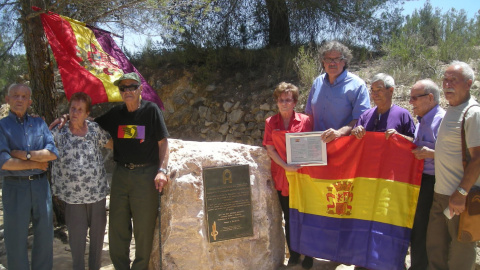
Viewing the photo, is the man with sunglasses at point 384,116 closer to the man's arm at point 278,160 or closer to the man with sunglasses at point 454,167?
the man with sunglasses at point 454,167

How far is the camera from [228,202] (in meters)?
3.80

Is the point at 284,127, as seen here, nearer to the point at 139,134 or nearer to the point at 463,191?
the point at 139,134

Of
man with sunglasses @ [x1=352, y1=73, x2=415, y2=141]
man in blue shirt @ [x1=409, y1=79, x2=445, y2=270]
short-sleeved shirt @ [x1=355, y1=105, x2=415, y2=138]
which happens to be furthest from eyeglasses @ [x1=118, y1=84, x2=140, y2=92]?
man in blue shirt @ [x1=409, y1=79, x2=445, y2=270]

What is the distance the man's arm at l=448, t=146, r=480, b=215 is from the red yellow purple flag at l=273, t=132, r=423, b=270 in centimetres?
51

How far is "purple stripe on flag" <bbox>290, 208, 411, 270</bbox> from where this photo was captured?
3.51 m

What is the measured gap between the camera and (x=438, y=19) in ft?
34.6

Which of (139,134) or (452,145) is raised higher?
(139,134)

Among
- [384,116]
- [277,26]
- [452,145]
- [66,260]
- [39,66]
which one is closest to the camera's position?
Answer: [452,145]

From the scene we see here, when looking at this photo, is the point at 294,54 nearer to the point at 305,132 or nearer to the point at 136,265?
the point at 305,132

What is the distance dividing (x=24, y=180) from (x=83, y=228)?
717mm

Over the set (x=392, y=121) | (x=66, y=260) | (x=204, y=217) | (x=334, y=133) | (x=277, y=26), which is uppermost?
(x=277, y=26)

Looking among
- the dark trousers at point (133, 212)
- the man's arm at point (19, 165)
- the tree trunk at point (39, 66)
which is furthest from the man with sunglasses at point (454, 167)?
the tree trunk at point (39, 66)

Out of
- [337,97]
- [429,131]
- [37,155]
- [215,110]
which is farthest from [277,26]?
[37,155]

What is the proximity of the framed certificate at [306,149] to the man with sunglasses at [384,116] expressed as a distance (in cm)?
36
